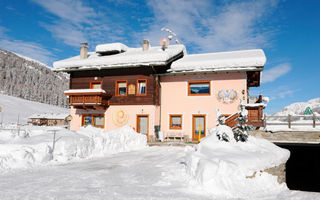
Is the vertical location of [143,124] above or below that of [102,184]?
above

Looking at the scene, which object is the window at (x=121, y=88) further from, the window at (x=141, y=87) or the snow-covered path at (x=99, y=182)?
the snow-covered path at (x=99, y=182)

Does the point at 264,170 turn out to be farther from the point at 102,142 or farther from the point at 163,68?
the point at 163,68

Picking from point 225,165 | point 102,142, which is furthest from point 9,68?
point 225,165

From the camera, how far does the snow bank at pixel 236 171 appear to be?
241 inches

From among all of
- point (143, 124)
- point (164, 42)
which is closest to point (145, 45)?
point (164, 42)

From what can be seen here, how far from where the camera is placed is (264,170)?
269 inches

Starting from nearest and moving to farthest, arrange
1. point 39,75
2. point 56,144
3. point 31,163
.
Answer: point 31,163 < point 56,144 < point 39,75

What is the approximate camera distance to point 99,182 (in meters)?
6.68

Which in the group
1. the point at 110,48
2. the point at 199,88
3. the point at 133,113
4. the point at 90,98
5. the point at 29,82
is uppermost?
the point at 29,82

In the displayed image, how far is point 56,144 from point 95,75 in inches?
394

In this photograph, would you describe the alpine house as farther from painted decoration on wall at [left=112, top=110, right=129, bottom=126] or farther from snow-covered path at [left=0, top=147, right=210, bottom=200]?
snow-covered path at [left=0, top=147, right=210, bottom=200]

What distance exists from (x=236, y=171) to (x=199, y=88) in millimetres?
11714

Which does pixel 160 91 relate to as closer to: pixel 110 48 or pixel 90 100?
pixel 90 100

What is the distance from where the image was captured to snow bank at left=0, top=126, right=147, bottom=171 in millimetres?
8281
